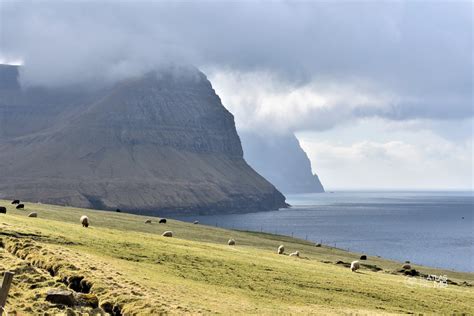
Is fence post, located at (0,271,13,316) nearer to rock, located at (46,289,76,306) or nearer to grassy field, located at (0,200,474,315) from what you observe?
grassy field, located at (0,200,474,315)

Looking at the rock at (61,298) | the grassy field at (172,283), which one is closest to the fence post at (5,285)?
the grassy field at (172,283)

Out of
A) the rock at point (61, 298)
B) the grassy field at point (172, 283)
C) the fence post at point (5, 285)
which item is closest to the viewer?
the fence post at point (5, 285)

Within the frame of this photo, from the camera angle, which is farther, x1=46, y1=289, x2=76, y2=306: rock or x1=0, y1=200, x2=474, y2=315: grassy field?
x1=0, y1=200, x2=474, y2=315: grassy field

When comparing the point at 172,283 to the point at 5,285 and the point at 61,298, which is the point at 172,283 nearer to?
the point at 61,298

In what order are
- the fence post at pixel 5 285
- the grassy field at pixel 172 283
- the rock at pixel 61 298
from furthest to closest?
the grassy field at pixel 172 283 < the rock at pixel 61 298 < the fence post at pixel 5 285

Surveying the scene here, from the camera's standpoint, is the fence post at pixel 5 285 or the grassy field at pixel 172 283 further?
the grassy field at pixel 172 283

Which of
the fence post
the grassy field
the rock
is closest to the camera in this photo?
the fence post

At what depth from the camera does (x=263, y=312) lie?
101ft

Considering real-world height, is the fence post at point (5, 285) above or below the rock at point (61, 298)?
above

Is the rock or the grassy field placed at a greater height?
the grassy field

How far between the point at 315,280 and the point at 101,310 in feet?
71.1

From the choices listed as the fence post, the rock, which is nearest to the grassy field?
the rock

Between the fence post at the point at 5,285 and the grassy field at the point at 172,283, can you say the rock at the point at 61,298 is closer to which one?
the grassy field at the point at 172,283

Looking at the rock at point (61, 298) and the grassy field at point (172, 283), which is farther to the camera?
the grassy field at point (172, 283)
